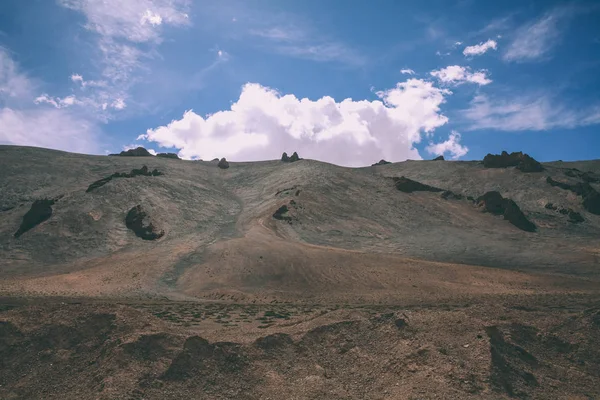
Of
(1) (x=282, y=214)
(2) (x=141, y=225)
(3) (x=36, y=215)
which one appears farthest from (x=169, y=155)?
(1) (x=282, y=214)

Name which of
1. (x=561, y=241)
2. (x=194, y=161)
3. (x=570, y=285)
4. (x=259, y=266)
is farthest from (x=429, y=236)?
(x=194, y=161)

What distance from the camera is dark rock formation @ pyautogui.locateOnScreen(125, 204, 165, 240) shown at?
6538cm

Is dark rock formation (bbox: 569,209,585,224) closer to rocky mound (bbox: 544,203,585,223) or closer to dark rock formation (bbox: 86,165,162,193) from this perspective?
rocky mound (bbox: 544,203,585,223)

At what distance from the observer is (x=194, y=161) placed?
427 ft

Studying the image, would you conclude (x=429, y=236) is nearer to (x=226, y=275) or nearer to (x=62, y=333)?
(x=226, y=275)

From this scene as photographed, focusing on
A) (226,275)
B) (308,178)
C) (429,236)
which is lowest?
(226,275)

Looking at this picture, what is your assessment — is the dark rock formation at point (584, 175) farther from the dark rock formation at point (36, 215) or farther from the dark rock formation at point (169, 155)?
the dark rock formation at point (36, 215)

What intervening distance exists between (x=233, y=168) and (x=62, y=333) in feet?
357

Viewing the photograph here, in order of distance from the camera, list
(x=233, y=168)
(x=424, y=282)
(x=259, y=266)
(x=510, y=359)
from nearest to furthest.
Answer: (x=510, y=359) → (x=424, y=282) → (x=259, y=266) → (x=233, y=168)

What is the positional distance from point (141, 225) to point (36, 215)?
15.7 m

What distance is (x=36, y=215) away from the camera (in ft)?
214

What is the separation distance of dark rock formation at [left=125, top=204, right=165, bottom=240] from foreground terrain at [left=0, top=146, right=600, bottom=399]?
12.0 inches

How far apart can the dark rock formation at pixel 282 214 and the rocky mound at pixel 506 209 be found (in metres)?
43.4

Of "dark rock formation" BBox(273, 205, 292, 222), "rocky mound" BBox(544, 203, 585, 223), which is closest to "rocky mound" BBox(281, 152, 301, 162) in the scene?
"dark rock formation" BBox(273, 205, 292, 222)
